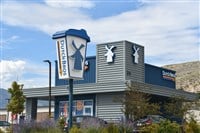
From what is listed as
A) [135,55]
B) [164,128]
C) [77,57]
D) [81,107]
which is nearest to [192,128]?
[164,128]

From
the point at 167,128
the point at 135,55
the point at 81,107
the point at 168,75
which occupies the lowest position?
the point at 167,128

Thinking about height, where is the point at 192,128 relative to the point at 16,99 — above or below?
below

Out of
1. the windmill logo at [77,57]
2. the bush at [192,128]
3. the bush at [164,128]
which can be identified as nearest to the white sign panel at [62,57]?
the windmill logo at [77,57]

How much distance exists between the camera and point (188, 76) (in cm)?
10756

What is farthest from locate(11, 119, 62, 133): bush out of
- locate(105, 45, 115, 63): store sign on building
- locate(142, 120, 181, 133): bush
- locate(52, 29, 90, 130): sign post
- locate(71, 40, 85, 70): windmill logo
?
locate(105, 45, 115, 63): store sign on building

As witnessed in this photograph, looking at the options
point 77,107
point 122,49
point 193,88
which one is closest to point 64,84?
point 77,107

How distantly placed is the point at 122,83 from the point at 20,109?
37.7 feet

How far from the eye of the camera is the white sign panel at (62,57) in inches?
773

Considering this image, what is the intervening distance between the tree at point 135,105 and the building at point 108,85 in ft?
4.87

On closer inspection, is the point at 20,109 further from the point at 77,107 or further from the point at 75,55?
the point at 75,55

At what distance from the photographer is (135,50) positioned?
3856 centimetres

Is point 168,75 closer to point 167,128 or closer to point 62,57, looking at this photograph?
point 167,128

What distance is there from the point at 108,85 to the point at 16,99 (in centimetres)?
1001

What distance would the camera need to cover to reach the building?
36.4 meters
